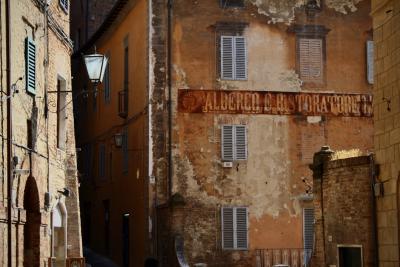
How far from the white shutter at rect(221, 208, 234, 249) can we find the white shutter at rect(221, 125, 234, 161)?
181 cm

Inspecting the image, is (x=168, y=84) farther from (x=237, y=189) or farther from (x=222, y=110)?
(x=237, y=189)

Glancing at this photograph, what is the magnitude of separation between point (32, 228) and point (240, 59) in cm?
1177

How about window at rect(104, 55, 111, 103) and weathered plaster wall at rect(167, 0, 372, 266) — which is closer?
weathered plaster wall at rect(167, 0, 372, 266)

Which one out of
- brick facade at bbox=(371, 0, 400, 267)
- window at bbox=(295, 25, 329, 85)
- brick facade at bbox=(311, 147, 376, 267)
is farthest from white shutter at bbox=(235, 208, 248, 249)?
brick facade at bbox=(371, 0, 400, 267)

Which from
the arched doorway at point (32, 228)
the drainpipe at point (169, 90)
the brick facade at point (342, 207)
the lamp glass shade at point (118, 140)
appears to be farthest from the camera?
the lamp glass shade at point (118, 140)

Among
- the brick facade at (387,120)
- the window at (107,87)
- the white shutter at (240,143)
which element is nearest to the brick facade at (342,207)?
the brick facade at (387,120)

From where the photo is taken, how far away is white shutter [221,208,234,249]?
2875 centimetres

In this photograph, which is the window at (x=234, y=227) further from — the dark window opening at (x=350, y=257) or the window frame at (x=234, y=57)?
the dark window opening at (x=350, y=257)

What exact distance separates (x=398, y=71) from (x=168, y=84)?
1243 cm

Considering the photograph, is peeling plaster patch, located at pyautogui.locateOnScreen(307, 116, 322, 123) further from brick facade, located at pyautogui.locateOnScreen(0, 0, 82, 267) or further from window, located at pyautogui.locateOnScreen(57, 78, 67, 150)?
window, located at pyautogui.locateOnScreen(57, 78, 67, 150)

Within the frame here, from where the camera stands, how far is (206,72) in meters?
29.6

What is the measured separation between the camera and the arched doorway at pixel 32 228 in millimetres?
20203

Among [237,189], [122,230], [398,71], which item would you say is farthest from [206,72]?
[398,71]

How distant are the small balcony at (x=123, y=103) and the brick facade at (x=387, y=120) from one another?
1475 centimetres
